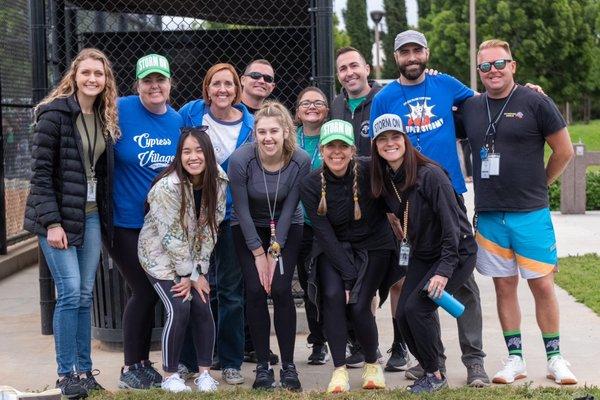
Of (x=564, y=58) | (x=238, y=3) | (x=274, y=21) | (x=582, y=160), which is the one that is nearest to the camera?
(x=238, y=3)

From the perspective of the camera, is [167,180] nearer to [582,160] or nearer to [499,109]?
[499,109]

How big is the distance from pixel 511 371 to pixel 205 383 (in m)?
1.80

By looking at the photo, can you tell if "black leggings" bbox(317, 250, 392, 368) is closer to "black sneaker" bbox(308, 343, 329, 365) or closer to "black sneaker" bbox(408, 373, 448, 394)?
"black sneaker" bbox(408, 373, 448, 394)

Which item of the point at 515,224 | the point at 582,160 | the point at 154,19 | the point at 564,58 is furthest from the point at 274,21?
the point at 564,58

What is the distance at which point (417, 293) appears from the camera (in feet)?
16.4

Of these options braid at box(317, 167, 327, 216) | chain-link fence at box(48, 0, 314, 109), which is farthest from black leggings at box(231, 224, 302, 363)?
chain-link fence at box(48, 0, 314, 109)

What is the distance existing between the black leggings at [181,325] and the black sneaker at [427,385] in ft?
3.84

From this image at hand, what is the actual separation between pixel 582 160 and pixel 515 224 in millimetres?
9236

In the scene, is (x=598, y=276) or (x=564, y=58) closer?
(x=598, y=276)

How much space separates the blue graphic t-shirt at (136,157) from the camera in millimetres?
5152

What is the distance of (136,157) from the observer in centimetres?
516

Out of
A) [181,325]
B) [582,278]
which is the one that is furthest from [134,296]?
[582,278]

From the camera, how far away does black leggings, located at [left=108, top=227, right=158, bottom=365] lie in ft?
17.1

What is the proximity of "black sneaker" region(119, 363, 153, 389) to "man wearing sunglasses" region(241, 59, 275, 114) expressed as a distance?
70.7 inches
